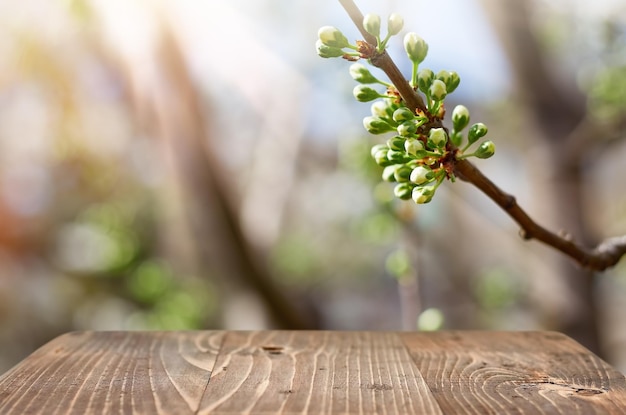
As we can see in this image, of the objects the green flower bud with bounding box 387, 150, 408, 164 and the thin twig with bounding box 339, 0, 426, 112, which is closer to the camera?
the thin twig with bounding box 339, 0, 426, 112

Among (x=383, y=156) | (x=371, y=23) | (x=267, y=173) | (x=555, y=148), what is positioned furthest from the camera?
(x=267, y=173)

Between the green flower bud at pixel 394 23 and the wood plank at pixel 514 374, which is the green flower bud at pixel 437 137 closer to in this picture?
the green flower bud at pixel 394 23

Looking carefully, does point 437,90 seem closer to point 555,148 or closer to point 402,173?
point 402,173

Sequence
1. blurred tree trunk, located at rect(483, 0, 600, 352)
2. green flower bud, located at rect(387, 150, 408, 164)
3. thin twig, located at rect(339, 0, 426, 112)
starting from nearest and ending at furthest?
thin twig, located at rect(339, 0, 426, 112) < green flower bud, located at rect(387, 150, 408, 164) < blurred tree trunk, located at rect(483, 0, 600, 352)

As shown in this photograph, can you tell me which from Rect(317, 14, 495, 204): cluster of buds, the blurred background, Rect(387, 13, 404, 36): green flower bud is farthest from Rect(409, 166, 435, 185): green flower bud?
the blurred background

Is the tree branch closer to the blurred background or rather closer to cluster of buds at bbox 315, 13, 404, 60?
cluster of buds at bbox 315, 13, 404, 60

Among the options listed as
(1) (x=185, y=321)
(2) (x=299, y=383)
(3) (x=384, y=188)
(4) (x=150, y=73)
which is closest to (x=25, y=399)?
(2) (x=299, y=383)

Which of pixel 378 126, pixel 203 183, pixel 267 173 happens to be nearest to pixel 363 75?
pixel 378 126
